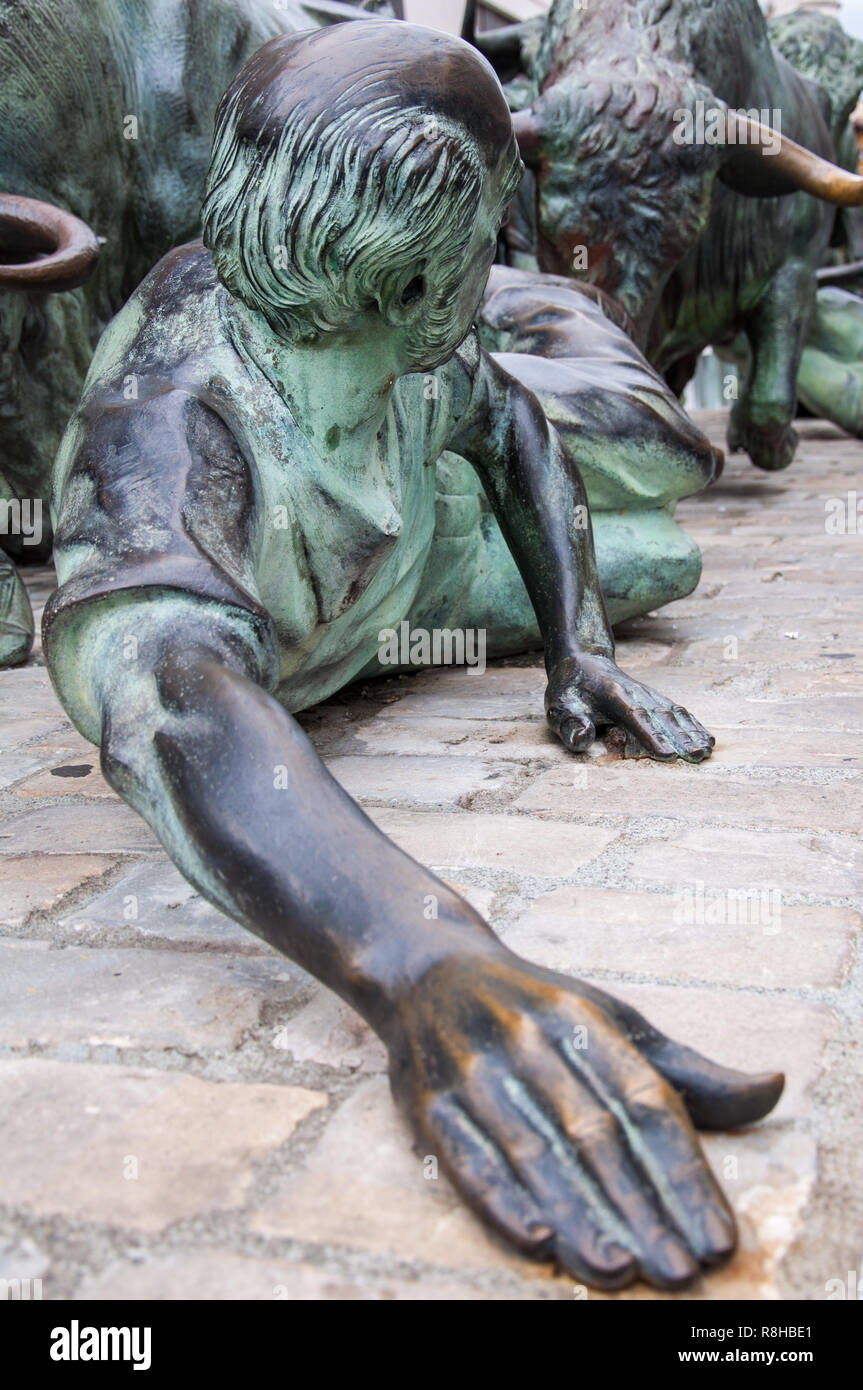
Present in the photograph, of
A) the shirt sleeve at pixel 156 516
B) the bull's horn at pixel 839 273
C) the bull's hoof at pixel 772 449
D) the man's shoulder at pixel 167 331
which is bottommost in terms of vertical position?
the bull's hoof at pixel 772 449

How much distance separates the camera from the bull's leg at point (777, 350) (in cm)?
659

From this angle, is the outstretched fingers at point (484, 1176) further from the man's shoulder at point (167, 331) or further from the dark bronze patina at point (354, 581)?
the man's shoulder at point (167, 331)

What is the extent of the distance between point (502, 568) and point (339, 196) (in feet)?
4.77

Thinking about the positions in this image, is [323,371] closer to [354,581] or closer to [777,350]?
[354,581]

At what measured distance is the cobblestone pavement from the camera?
110cm

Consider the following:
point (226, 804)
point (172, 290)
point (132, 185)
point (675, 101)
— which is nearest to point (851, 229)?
point (675, 101)

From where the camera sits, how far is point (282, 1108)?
130cm

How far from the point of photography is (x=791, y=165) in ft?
18.0

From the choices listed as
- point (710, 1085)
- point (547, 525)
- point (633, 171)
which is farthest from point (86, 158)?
point (710, 1085)

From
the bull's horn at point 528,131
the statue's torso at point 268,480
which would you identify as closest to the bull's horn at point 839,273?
the bull's horn at point 528,131

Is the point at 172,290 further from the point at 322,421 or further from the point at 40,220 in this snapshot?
the point at 40,220

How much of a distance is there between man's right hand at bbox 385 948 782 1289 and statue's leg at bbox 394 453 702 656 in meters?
1.82

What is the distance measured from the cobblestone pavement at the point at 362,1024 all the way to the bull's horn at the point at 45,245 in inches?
35.9
